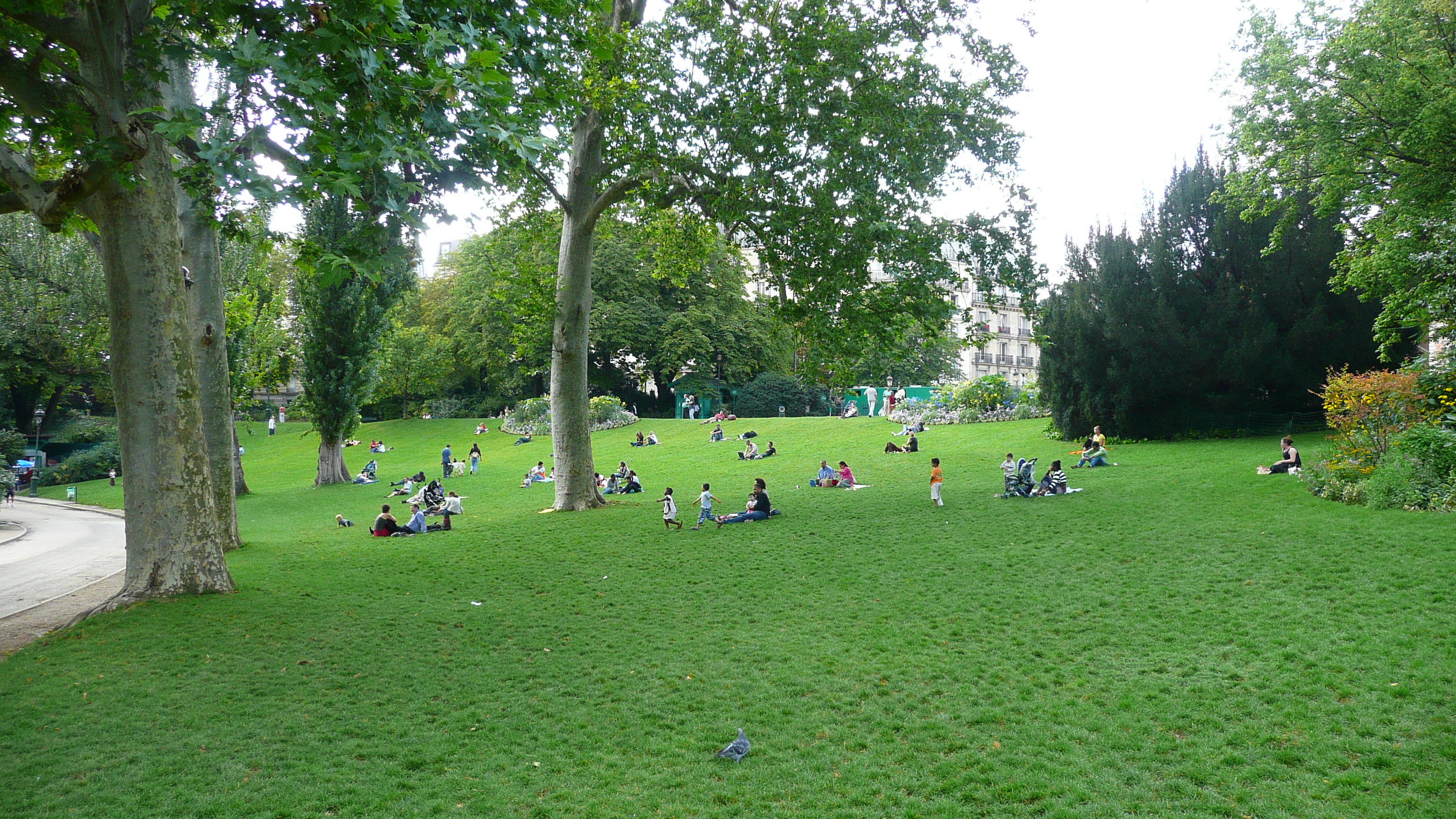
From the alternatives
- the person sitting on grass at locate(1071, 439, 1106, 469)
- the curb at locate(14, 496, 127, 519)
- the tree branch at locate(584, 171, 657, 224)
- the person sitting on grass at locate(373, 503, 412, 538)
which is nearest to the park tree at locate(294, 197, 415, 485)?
the curb at locate(14, 496, 127, 519)

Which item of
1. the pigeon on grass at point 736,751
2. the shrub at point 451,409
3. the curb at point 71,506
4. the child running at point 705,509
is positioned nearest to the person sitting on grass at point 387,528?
the child running at point 705,509

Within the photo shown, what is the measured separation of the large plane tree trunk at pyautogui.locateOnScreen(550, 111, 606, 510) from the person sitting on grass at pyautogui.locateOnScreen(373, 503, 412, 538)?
4.13m

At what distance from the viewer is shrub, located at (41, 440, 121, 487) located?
42034 mm

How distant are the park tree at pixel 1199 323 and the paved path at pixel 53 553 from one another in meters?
26.2

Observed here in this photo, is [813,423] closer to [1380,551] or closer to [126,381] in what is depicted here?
[1380,551]

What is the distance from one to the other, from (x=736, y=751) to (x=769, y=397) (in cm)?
4907

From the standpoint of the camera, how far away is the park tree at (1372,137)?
19422 mm

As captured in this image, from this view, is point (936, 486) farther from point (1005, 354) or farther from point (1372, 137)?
point (1005, 354)

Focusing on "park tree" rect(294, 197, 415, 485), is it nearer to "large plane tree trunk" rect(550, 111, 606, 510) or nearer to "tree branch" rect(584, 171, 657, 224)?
"large plane tree trunk" rect(550, 111, 606, 510)

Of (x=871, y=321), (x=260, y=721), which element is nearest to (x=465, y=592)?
(x=260, y=721)

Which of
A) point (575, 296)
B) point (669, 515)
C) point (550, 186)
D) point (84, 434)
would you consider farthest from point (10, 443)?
point (669, 515)

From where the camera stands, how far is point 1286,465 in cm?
1877

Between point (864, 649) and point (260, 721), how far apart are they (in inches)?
251

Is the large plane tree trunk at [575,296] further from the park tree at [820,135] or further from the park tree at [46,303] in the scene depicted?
the park tree at [46,303]
